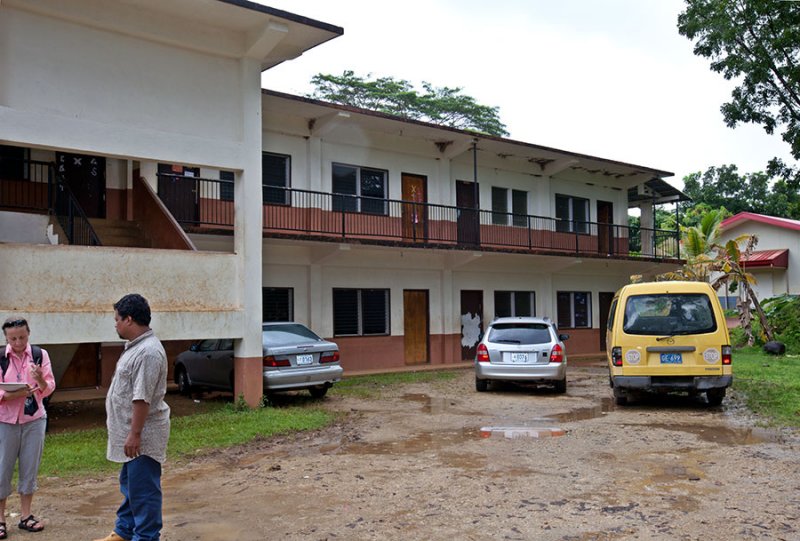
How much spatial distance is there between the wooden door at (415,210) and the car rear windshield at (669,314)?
9127 millimetres

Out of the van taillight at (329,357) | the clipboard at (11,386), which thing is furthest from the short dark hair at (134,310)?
the van taillight at (329,357)

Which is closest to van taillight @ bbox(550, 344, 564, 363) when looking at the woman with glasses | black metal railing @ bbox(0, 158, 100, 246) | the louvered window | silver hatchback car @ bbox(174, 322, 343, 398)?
silver hatchback car @ bbox(174, 322, 343, 398)

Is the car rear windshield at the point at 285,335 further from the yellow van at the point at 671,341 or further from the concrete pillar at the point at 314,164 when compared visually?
the concrete pillar at the point at 314,164

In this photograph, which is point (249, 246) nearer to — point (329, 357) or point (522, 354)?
point (329, 357)

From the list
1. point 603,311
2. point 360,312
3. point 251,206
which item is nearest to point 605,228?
point 603,311

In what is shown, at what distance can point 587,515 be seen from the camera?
585 cm

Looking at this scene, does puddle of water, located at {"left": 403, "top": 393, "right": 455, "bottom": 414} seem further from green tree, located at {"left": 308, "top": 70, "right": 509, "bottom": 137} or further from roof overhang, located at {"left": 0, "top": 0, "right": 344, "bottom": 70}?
green tree, located at {"left": 308, "top": 70, "right": 509, "bottom": 137}

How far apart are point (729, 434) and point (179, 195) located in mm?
12295

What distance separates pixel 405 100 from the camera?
4250cm

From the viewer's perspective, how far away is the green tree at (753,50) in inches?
798

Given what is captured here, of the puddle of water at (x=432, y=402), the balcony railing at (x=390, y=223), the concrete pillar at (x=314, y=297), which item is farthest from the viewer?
the concrete pillar at (x=314, y=297)

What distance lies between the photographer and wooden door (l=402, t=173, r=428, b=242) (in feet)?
68.4

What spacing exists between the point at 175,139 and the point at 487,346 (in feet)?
23.2

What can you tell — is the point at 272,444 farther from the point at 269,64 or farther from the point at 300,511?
the point at 269,64
